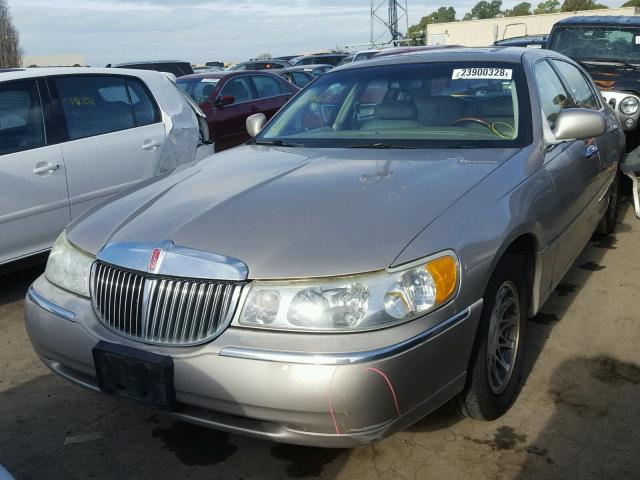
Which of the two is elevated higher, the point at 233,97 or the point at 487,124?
the point at 487,124

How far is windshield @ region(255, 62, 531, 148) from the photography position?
348cm

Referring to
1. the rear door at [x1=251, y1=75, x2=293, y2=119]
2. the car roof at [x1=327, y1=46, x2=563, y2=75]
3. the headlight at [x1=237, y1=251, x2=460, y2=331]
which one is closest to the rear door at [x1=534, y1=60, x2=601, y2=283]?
the car roof at [x1=327, y1=46, x2=563, y2=75]

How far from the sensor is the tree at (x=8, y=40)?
32.3m

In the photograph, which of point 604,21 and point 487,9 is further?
point 487,9

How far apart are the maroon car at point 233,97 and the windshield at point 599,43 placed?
4274mm

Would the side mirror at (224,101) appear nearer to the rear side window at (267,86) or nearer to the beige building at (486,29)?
the rear side window at (267,86)

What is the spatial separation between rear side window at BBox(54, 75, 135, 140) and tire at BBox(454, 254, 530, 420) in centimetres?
365

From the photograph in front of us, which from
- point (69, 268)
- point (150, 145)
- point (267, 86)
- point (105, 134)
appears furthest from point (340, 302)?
point (267, 86)

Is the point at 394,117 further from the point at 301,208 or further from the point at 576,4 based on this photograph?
the point at 576,4

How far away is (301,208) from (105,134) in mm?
3224

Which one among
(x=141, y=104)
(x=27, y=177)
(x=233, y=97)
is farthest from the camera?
(x=233, y=97)

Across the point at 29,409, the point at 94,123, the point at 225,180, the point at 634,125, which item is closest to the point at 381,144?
the point at 225,180

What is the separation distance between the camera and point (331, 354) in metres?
2.13

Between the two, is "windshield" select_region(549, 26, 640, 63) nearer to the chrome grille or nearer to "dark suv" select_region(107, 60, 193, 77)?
the chrome grille
